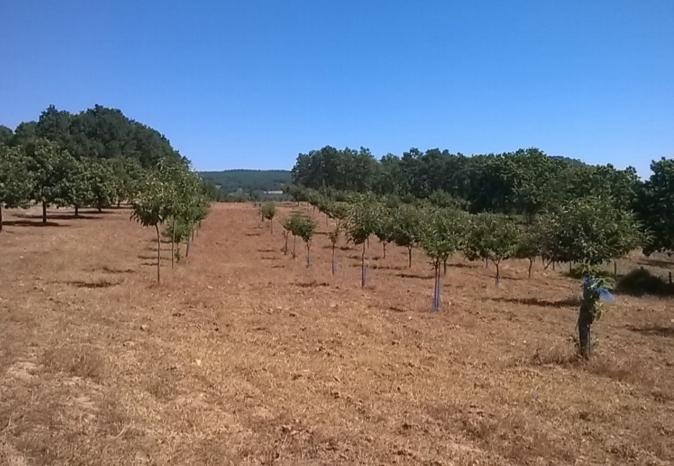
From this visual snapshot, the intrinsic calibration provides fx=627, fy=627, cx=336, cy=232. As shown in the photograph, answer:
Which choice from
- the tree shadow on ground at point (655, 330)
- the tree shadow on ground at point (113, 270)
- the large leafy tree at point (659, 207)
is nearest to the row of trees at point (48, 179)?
the tree shadow on ground at point (113, 270)

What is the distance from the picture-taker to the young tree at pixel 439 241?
22.7 metres

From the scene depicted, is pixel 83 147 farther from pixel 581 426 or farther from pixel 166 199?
pixel 581 426

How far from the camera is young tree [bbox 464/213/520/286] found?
32281 mm

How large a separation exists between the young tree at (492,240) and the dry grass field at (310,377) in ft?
26.4

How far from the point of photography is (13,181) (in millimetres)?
41969

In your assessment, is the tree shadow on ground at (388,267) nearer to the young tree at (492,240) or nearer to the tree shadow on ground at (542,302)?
the young tree at (492,240)

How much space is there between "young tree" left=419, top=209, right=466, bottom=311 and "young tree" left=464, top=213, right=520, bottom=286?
0.80m

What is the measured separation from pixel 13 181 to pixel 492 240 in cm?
3139

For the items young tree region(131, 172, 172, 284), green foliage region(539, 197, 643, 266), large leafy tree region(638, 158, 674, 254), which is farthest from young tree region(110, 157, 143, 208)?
green foliage region(539, 197, 643, 266)

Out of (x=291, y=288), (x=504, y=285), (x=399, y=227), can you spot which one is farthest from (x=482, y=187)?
(x=291, y=288)

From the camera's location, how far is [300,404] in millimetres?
9523

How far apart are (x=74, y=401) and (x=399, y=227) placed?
31.4 metres

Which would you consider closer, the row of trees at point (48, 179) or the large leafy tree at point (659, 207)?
the large leafy tree at point (659, 207)

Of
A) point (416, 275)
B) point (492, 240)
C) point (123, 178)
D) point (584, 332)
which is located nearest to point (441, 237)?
point (492, 240)
